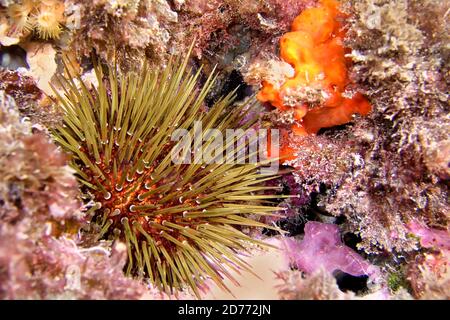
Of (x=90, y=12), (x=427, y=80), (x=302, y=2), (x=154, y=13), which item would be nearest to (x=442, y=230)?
(x=427, y=80)

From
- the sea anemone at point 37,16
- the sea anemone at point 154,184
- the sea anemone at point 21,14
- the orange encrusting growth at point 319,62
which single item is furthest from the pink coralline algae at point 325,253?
the sea anemone at point 21,14

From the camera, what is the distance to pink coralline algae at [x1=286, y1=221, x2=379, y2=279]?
10.9ft

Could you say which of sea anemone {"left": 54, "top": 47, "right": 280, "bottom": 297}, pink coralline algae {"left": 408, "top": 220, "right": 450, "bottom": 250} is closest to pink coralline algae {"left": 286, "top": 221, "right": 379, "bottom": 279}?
pink coralline algae {"left": 408, "top": 220, "right": 450, "bottom": 250}

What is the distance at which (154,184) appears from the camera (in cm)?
280

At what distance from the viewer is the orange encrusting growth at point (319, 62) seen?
3.00m

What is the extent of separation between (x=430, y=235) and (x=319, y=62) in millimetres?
1677

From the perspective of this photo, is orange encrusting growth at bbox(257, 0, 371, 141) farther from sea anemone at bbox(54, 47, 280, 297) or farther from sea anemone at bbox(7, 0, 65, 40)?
sea anemone at bbox(7, 0, 65, 40)

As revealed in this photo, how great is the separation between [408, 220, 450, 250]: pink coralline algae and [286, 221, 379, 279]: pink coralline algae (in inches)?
18.0

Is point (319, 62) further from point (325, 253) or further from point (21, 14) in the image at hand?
point (21, 14)

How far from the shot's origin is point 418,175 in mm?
2949
